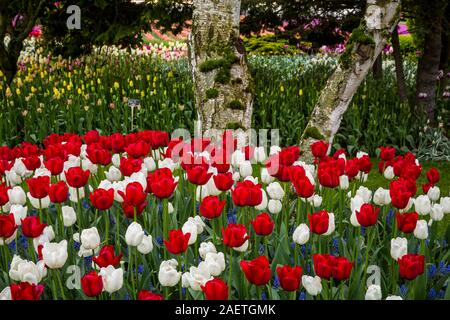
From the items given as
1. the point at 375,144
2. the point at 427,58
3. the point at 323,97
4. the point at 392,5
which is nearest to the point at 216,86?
the point at 323,97

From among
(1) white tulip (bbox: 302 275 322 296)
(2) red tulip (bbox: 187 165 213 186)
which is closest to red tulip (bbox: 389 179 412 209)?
(1) white tulip (bbox: 302 275 322 296)

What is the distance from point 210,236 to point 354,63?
1.94 meters

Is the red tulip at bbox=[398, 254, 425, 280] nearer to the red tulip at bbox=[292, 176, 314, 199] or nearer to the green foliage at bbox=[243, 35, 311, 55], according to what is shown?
the red tulip at bbox=[292, 176, 314, 199]

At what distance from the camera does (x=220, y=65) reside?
16.0 feet

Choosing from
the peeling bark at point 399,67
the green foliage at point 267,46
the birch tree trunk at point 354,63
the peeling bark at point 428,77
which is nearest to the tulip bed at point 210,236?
the birch tree trunk at point 354,63

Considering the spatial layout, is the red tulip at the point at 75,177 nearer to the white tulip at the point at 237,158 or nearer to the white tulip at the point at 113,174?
the white tulip at the point at 113,174

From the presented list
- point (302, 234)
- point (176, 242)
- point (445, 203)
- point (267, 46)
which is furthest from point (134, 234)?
point (267, 46)

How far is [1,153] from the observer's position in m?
3.92

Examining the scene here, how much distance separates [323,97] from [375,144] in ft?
12.4

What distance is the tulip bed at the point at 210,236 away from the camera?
239cm

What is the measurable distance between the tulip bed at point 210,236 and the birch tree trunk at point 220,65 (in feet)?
2.07

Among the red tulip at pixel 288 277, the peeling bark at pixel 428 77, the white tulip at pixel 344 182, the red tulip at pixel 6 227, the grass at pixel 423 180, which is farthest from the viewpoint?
the peeling bark at pixel 428 77
